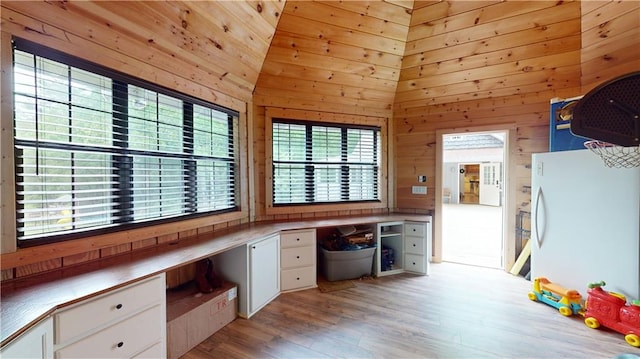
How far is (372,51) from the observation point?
3.12 meters

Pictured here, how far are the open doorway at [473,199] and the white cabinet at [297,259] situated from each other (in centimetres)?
231

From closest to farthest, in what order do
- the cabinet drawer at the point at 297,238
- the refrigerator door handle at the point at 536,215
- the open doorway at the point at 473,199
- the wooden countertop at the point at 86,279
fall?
the wooden countertop at the point at 86,279, the refrigerator door handle at the point at 536,215, the cabinet drawer at the point at 297,238, the open doorway at the point at 473,199

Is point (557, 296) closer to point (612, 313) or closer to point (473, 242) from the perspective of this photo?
point (612, 313)

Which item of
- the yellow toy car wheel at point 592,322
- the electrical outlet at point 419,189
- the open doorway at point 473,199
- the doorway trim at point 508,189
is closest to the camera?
the yellow toy car wheel at point 592,322

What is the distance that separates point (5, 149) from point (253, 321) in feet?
6.87

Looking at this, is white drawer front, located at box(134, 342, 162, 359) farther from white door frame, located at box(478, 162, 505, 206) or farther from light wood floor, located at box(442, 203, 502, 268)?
white door frame, located at box(478, 162, 505, 206)

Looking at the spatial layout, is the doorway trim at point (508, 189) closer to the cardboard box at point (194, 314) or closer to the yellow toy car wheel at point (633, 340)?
the yellow toy car wheel at point (633, 340)

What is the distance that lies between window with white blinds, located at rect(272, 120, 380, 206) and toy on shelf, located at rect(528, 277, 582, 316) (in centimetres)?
215

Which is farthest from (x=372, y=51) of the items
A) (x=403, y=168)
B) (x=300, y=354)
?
(x=300, y=354)

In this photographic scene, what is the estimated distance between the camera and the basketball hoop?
77.0 inches

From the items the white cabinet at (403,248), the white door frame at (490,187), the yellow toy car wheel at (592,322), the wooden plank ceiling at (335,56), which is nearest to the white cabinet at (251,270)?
the white cabinet at (403,248)

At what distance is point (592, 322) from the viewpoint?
7.20 ft

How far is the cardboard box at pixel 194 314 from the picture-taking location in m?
1.88

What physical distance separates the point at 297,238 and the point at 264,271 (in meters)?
0.53
